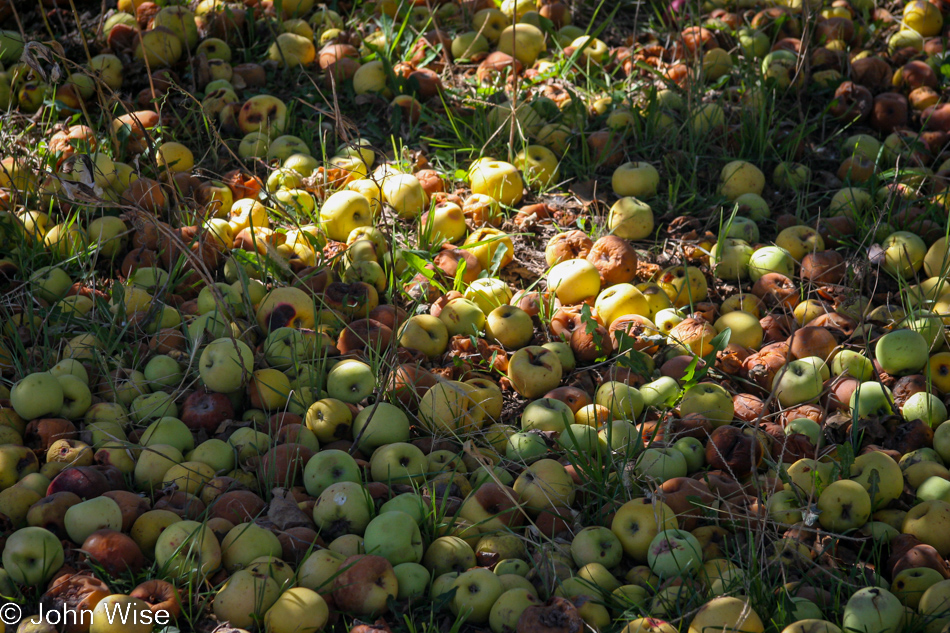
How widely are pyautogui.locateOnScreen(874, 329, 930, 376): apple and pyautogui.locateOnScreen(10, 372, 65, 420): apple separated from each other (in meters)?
3.29

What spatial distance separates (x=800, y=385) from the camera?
321cm

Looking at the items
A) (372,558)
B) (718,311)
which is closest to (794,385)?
(718,311)

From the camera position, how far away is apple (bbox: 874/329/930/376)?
10.7 feet

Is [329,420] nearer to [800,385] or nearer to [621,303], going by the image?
[621,303]

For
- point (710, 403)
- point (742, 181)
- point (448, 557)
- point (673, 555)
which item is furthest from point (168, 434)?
point (742, 181)

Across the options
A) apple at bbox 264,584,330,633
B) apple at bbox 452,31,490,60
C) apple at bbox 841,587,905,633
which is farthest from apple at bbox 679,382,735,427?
apple at bbox 452,31,490,60

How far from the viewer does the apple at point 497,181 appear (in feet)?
14.3

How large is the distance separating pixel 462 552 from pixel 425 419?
27.5 inches

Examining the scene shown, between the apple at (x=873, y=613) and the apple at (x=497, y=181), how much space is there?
2.80 meters

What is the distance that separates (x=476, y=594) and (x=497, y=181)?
257 cm

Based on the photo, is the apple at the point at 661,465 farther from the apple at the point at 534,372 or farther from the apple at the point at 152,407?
the apple at the point at 152,407

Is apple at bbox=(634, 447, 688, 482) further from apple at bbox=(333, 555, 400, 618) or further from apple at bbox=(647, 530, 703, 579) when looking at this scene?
apple at bbox=(333, 555, 400, 618)

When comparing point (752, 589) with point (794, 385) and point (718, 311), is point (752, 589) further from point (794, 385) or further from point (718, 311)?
point (718, 311)

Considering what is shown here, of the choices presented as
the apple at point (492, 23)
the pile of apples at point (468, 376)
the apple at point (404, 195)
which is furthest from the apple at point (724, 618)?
the apple at point (492, 23)
